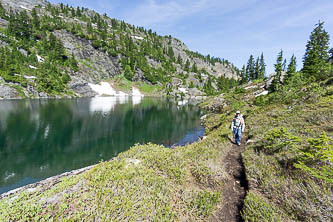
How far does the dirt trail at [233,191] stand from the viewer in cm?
507

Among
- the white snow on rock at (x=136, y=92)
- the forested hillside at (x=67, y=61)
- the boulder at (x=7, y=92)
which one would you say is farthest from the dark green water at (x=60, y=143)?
the white snow on rock at (x=136, y=92)

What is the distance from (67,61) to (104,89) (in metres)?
32.0

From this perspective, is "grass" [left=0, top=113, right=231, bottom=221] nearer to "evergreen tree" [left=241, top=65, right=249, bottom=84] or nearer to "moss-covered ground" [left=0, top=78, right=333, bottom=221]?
"moss-covered ground" [left=0, top=78, right=333, bottom=221]

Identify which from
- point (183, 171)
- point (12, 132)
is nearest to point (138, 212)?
point (183, 171)

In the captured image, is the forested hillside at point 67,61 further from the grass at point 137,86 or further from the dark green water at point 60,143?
the dark green water at point 60,143

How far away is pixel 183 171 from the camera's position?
7121 mm

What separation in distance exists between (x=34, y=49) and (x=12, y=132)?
113 metres

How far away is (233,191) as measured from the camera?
627cm

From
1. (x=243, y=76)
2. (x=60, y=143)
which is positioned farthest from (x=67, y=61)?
(x=243, y=76)

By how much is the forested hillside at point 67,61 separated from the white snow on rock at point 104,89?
4961 mm

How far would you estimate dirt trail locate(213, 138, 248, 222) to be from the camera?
16.6ft

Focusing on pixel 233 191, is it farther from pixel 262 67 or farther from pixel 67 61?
pixel 67 61

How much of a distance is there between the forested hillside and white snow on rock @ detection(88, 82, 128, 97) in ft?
16.3

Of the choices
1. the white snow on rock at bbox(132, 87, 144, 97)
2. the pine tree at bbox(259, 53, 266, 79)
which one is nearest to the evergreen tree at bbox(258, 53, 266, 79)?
the pine tree at bbox(259, 53, 266, 79)
